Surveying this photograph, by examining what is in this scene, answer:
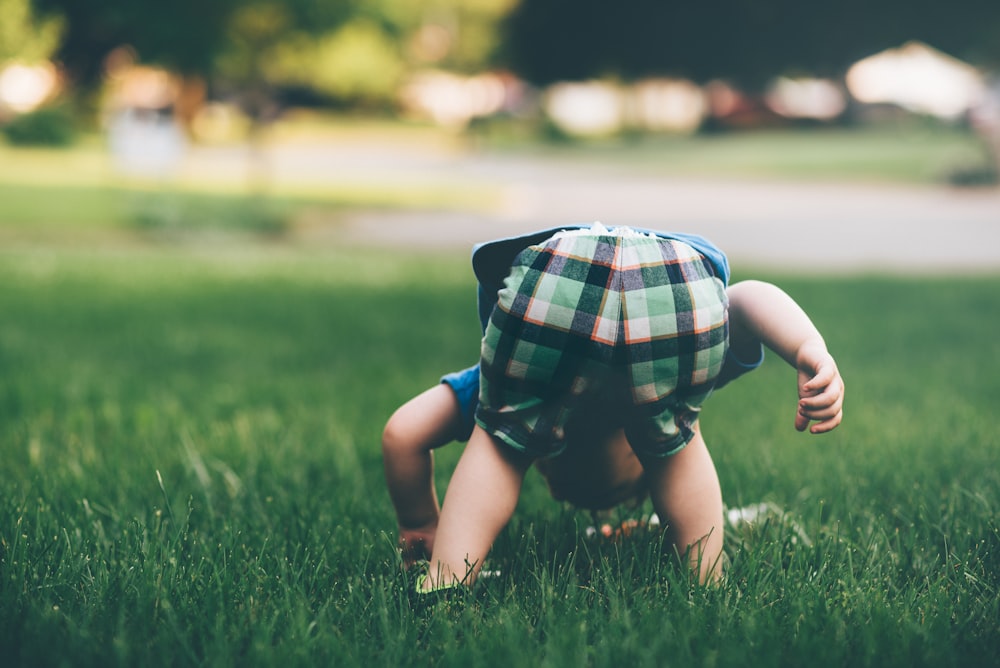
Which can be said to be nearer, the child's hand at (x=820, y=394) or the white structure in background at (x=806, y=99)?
the child's hand at (x=820, y=394)

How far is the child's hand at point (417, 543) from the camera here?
88.2 inches

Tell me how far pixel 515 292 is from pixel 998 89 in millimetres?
40827

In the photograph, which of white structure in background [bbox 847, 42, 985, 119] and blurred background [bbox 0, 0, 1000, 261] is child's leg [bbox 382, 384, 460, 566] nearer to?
blurred background [bbox 0, 0, 1000, 261]

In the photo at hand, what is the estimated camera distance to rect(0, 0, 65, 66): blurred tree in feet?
30.3

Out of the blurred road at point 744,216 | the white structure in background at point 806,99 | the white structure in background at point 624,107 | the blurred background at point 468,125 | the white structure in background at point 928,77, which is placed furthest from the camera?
the white structure in background at point 806,99

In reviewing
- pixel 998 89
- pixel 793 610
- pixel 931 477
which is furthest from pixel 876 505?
pixel 998 89

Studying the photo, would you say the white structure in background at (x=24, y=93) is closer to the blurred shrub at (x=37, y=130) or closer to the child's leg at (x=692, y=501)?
the blurred shrub at (x=37, y=130)

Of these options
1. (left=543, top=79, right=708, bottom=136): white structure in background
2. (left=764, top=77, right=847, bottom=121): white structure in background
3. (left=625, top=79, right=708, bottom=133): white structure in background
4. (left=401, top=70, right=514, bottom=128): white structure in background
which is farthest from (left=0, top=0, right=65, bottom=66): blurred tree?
(left=401, top=70, right=514, bottom=128): white structure in background

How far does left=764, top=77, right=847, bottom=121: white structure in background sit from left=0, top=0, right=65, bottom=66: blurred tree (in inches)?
1518

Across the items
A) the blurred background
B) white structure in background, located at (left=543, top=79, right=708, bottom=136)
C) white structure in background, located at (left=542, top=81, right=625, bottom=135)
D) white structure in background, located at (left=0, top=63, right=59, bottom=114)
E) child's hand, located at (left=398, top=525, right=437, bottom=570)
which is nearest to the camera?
child's hand, located at (left=398, top=525, right=437, bottom=570)

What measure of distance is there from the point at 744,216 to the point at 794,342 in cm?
1278

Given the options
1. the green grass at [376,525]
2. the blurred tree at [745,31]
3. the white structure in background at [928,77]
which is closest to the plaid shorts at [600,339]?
the green grass at [376,525]

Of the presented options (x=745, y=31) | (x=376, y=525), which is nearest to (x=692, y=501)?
(x=376, y=525)

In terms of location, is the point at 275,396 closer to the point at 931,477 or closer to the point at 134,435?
the point at 134,435
